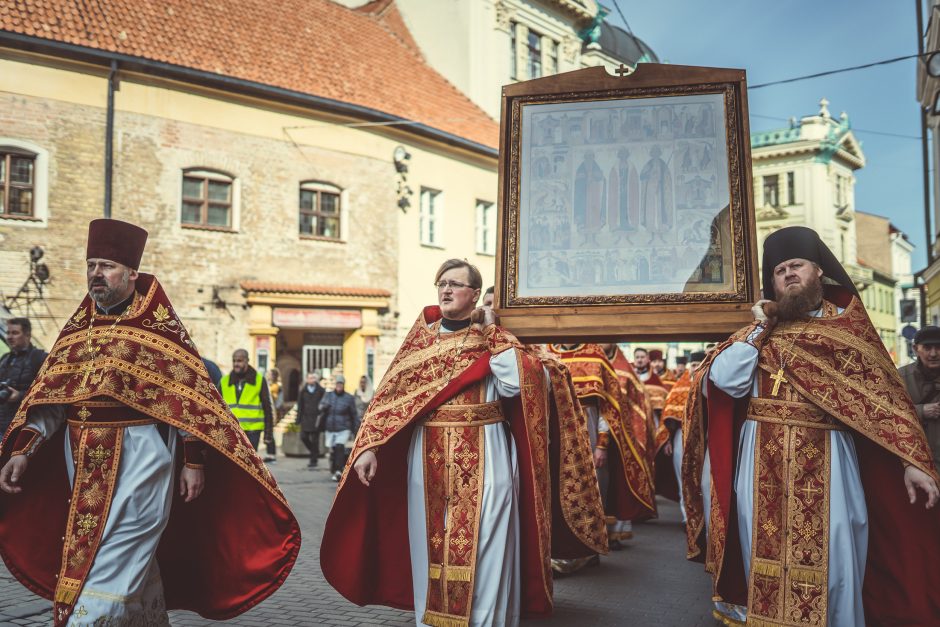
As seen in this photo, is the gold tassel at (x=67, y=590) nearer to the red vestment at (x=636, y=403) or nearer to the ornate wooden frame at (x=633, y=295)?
the ornate wooden frame at (x=633, y=295)

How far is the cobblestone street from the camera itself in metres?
6.07

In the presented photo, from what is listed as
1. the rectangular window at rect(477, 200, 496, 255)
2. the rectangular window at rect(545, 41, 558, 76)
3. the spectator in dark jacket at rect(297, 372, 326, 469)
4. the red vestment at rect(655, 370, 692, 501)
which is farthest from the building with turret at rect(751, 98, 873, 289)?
the red vestment at rect(655, 370, 692, 501)

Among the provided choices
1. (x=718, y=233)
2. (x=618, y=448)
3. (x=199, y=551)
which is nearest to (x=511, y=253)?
(x=718, y=233)

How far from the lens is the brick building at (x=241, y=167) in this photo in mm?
17688

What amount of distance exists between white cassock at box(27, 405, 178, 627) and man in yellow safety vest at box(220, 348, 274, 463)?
7361mm

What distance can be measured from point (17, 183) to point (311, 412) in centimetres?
688

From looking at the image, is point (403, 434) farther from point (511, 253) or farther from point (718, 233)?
point (718, 233)

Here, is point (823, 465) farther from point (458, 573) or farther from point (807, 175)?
point (807, 175)

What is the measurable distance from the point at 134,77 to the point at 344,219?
5.62 metres

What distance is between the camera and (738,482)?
5.25 m

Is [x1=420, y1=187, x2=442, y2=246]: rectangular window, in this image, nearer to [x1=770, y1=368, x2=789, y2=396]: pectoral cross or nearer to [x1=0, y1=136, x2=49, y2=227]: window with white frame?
[x1=0, y1=136, x2=49, y2=227]: window with white frame

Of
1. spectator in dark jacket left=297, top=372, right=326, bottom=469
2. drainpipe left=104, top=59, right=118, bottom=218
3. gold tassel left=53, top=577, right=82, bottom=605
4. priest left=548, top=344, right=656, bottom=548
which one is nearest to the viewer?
gold tassel left=53, top=577, right=82, bottom=605

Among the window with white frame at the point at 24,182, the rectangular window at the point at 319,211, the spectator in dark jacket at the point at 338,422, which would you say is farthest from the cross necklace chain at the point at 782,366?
the rectangular window at the point at 319,211

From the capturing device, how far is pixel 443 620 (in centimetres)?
502
